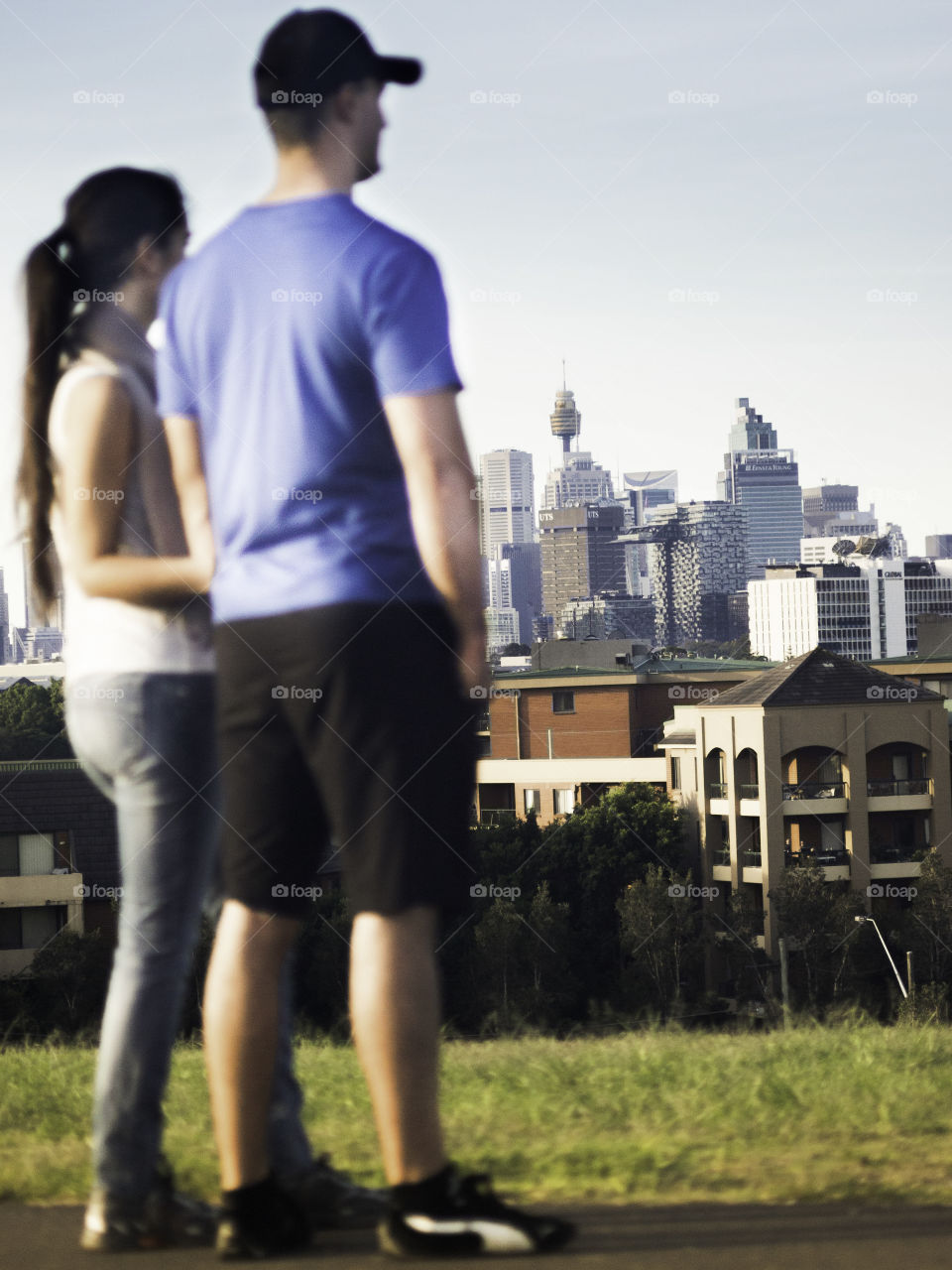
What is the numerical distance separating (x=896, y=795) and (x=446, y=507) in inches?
1237

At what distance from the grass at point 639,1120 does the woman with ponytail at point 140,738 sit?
0.92 ft

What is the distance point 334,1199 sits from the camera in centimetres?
271

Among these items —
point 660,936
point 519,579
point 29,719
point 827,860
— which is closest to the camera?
point 660,936

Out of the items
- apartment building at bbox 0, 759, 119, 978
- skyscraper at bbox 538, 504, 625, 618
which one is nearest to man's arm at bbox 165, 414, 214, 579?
apartment building at bbox 0, 759, 119, 978

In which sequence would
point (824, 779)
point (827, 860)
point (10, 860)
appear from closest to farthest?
point (10, 860)
point (827, 860)
point (824, 779)

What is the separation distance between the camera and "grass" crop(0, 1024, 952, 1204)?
9.32 feet

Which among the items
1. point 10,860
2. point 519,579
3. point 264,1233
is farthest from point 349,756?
point 519,579

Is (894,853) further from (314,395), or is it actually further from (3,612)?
(314,395)

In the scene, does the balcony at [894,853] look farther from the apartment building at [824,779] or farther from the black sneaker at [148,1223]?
the black sneaker at [148,1223]

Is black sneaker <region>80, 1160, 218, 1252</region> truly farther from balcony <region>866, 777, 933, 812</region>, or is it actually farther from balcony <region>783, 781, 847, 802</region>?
balcony <region>866, 777, 933, 812</region>

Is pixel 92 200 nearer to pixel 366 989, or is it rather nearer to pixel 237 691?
pixel 237 691

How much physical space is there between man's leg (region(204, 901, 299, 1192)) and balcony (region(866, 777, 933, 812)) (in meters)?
30.9

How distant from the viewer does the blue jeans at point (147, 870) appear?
8.76 ft

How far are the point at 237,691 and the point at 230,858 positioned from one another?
0.89 ft
